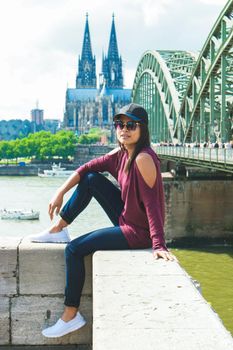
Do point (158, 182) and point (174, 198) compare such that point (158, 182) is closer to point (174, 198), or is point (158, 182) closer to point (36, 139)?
point (174, 198)

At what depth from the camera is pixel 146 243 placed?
4191 mm

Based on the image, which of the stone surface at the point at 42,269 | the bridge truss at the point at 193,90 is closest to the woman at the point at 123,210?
the stone surface at the point at 42,269

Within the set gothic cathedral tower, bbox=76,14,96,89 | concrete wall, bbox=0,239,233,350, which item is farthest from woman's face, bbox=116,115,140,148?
gothic cathedral tower, bbox=76,14,96,89

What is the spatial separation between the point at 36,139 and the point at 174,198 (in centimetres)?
8700

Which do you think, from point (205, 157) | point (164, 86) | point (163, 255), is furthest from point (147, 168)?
point (164, 86)

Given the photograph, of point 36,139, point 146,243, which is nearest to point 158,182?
point 146,243

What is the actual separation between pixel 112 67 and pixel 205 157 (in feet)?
447

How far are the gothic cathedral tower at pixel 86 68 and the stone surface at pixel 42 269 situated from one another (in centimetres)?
15285

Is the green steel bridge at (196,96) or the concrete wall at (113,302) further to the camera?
the green steel bridge at (196,96)

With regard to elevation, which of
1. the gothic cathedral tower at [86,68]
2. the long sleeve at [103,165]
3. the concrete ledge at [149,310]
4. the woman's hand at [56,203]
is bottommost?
the concrete ledge at [149,310]

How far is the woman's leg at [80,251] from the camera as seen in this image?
13.4ft

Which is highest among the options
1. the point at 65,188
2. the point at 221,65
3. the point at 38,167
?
the point at 221,65

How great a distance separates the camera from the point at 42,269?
171 inches

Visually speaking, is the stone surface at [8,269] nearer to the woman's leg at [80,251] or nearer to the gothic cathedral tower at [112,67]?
the woman's leg at [80,251]
